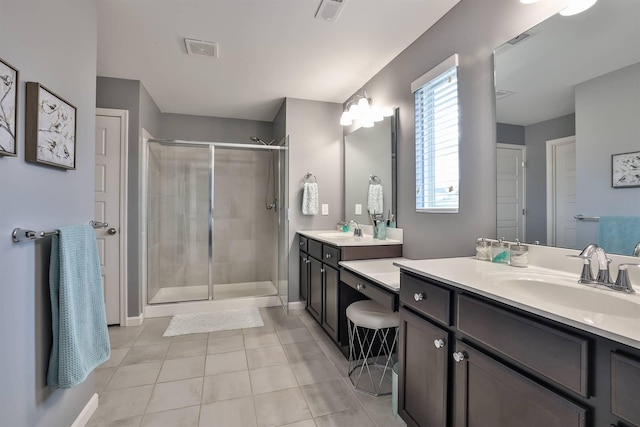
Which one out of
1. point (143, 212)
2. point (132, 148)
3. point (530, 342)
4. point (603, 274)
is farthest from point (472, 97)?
point (143, 212)

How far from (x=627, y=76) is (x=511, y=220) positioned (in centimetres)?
73

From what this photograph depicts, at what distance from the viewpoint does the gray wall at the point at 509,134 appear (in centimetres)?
153

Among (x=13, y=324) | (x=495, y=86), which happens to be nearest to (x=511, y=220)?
(x=495, y=86)

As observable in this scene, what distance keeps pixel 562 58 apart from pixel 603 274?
939mm

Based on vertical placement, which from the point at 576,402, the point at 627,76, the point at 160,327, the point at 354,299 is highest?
the point at 627,76

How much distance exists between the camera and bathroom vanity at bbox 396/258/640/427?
2.31 feet

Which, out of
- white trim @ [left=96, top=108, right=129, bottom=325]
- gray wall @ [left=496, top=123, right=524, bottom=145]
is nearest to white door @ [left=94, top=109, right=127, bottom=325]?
white trim @ [left=96, top=108, right=129, bottom=325]

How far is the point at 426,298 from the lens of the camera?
128 cm

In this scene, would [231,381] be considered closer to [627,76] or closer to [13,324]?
[13,324]

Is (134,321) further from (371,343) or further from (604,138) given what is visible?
(604,138)

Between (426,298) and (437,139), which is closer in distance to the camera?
(426,298)

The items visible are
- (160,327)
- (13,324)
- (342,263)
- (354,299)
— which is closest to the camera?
(13,324)

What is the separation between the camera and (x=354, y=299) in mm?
2326

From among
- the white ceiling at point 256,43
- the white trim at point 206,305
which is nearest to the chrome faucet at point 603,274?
the white ceiling at point 256,43
